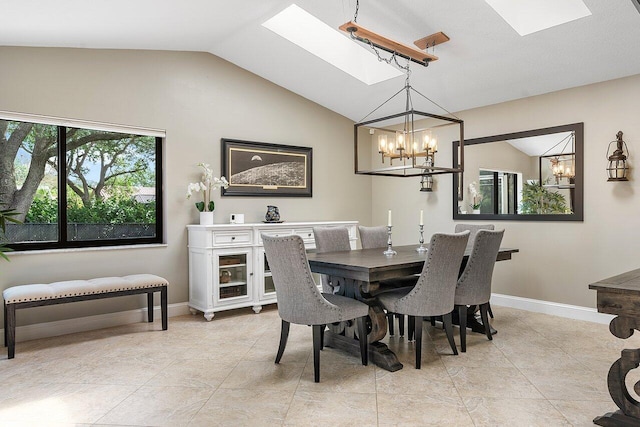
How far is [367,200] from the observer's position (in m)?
6.56

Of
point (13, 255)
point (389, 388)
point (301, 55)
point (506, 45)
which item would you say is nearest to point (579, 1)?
point (506, 45)

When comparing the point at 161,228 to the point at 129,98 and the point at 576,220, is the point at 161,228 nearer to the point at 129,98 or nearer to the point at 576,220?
the point at 129,98

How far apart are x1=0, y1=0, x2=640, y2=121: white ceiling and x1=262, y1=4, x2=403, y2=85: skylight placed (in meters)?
0.08

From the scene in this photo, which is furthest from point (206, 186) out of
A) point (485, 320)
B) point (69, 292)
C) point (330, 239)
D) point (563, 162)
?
point (563, 162)

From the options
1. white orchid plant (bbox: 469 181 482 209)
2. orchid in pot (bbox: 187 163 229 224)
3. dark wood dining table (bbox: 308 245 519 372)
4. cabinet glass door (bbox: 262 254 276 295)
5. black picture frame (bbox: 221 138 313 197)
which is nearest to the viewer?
dark wood dining table (bbox: 308 245 519 372)

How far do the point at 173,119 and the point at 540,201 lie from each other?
13.5 feet

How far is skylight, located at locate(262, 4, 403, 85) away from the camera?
4406 millimetres

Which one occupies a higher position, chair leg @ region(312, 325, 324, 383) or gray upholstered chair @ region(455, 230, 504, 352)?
gray upholstered chair @ region(455, 230, 504, 352)

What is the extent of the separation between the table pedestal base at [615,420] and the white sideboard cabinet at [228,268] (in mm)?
3349

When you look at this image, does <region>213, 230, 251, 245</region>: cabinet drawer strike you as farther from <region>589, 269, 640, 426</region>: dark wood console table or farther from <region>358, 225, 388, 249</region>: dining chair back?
<region>589, 269, 640, 426</region>: dark wood console table

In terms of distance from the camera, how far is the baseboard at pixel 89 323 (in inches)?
153

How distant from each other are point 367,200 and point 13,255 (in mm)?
4399

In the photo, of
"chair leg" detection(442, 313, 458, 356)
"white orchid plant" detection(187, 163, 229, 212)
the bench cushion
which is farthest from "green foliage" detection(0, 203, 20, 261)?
"chair leg" detection(442, 313, 458, 356)

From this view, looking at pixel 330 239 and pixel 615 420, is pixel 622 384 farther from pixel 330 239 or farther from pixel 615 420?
pixel 330 239
